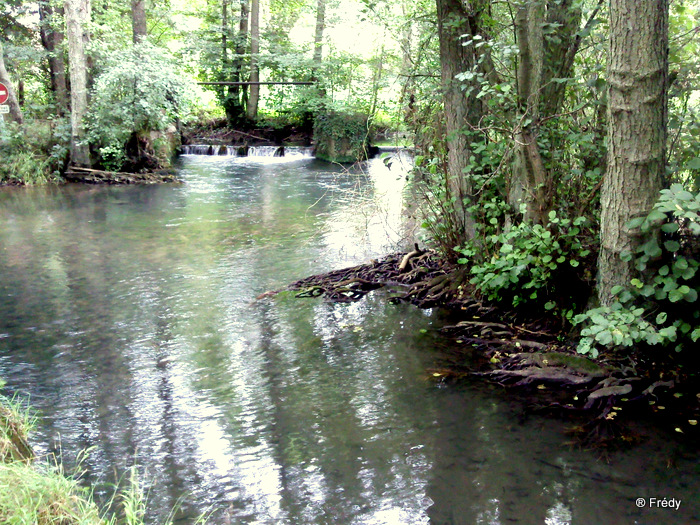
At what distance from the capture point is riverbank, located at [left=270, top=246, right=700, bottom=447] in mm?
5098

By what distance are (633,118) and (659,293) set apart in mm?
1405

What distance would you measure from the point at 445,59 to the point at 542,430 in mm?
4238

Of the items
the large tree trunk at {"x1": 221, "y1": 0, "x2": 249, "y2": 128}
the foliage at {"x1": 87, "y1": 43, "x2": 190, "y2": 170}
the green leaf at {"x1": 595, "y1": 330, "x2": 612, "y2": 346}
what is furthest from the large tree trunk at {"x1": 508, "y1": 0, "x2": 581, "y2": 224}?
the large tree trunk at {"x1": 221, "y1": 0, "x2": 249, "y2": 128}

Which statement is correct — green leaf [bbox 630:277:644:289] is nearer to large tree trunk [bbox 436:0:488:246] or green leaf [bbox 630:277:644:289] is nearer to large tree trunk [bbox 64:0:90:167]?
large tree trunk [bbox 436:0:488:246]

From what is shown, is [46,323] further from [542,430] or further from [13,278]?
[542,430]

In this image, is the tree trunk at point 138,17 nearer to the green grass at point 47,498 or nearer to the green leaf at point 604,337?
the green grass at point 47,498

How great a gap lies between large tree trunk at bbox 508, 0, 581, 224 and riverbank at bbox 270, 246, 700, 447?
122 cm

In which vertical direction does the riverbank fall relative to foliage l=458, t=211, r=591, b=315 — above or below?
below

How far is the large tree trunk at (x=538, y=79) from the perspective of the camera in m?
6.11

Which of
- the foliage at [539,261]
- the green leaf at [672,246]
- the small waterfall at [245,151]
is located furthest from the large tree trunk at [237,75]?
the green leaf at [672,246]

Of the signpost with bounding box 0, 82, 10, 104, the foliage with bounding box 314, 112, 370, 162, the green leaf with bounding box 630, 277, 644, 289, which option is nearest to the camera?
the green leaf with bounding box 630, 277, 644, 289

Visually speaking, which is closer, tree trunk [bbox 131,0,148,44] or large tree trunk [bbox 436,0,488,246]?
large tree trunk [bbox 436,0,488,246]

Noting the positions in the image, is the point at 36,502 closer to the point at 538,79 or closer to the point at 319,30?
the point at 538,79

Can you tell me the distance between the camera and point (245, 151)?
2498 centimetres
